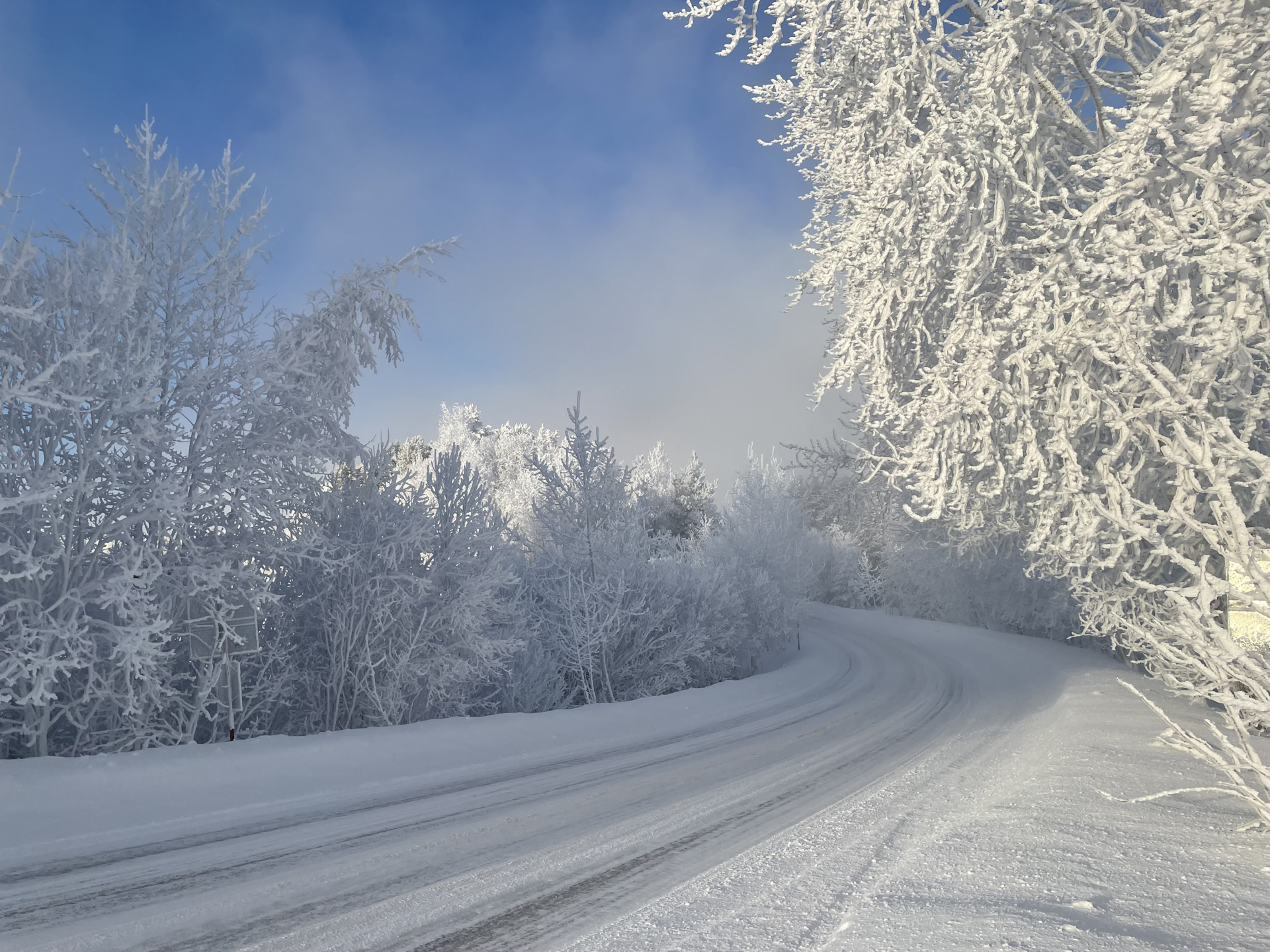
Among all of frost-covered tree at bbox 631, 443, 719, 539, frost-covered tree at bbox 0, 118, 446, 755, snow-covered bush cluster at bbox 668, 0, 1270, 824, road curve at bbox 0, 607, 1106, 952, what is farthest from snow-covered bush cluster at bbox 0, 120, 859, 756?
frost-covered tree at bbox 631, 443, 719, 539

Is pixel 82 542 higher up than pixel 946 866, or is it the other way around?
pixel 82 542

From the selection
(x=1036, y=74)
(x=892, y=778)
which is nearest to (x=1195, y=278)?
(x=1036, y=74)

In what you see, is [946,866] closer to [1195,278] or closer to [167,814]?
[1195,278]

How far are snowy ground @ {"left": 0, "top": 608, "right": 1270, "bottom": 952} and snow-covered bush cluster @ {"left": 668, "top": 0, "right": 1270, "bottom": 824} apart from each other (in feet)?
3.35

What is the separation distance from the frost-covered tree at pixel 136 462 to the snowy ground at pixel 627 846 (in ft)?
4.76

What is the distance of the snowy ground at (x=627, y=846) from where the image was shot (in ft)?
11.7

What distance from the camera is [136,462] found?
25.9 ft

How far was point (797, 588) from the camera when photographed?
88.2 ft

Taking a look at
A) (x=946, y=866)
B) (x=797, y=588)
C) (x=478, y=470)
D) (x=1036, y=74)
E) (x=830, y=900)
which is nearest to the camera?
(x=830, y=900)

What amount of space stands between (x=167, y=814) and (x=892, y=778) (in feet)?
21.4

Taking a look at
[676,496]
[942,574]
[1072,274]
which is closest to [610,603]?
[1072,274]

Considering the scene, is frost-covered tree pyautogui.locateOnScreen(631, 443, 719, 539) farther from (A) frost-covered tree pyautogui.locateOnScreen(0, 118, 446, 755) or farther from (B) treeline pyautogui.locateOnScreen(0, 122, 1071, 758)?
(A) frost-covered tree pyautogui.locateOnScreen(0, 118, 446, 755)

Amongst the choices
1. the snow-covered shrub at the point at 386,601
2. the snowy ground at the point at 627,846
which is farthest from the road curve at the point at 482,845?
the snow-covered shrub at the point at 386,601

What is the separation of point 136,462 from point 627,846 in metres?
6.37
